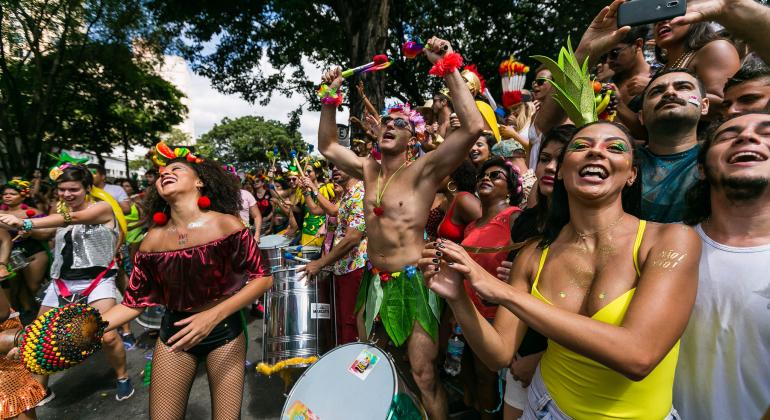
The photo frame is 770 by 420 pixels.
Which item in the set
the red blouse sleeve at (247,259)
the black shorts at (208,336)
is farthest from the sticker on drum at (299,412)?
the red blouse sleeve at (247,259)

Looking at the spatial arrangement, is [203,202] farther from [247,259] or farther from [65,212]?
[65,212]

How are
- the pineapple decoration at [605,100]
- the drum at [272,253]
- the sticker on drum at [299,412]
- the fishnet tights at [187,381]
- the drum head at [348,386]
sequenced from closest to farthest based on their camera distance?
the drum head at [348,386], the sticker on drum at [299,412], the pineapple decoration at [605,100], the fishnet tights at [187,381], the drum at [272,253]

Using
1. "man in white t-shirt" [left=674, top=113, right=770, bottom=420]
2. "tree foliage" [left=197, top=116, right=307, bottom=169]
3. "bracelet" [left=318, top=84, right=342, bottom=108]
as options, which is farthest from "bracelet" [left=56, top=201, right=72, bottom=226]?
"tree foliage" [left=197, top=116, right=307, bottom=169]

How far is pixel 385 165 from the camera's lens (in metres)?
3.22

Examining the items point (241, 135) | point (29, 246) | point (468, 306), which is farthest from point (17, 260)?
point (241, 135)

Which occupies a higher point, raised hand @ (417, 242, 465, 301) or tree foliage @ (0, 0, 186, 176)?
tree foliage @ (0, 0, 186, 176)

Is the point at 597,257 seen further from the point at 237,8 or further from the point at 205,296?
the point at 237,8

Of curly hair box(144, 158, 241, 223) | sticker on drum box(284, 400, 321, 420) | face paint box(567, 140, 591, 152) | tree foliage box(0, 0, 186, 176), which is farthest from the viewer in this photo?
tree foliage box(0, 0, 186, 176)

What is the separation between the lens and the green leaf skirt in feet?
9.17

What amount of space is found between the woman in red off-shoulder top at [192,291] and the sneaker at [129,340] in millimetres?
2957

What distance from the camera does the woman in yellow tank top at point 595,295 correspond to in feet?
4.03

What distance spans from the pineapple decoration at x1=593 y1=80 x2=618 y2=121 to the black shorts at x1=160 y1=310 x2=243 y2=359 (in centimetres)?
275

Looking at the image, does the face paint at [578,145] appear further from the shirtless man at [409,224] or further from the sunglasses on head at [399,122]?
the sunglasses on head at [399,122]

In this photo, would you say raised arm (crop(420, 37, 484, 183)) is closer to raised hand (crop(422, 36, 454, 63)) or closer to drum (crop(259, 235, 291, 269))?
raised hand (crop(422, 36, 454, 63))
